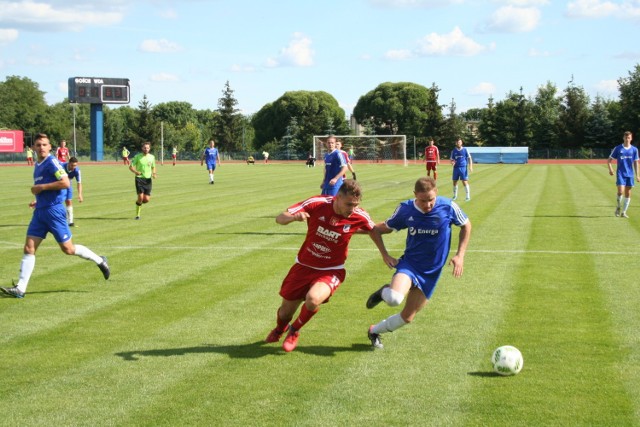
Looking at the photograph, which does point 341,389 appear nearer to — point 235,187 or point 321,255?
point 321,255

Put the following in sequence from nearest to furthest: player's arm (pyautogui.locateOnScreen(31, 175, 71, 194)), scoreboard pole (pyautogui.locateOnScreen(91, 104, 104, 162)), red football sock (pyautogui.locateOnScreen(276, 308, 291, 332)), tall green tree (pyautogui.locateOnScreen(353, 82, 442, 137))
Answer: red football sock (pyautogui.locateOnScreen(276, 308, 291, 332))
player's arm (pyautogui.locateOnScreen(31, 175, 71, 194))
scoreboard pole (pyautogui.locateOnScreen(91, 104, 104, 162))
tall green tree (pyautogui.locateOnScreen(353, 82, 442, 137))

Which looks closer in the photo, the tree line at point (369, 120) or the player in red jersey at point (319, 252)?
the player in red jersey at point (319, 252)

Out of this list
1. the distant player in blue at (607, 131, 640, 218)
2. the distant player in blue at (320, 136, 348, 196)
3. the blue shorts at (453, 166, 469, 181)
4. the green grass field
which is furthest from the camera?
the blue shorts at (453, 166, 469, 181)

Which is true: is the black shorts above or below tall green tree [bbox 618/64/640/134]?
below

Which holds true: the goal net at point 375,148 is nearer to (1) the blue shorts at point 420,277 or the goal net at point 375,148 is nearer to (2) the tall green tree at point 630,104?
(2) the tall green tree at point 630,104

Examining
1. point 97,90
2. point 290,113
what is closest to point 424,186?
point 97,90

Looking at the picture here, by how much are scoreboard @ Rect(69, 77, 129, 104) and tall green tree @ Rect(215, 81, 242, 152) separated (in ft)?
90.2

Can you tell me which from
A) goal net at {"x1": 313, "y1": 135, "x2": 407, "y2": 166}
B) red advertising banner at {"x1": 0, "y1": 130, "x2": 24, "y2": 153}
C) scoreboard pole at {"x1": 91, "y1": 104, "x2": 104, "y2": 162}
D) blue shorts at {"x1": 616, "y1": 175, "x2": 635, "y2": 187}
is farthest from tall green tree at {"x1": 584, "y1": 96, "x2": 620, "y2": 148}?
blue shorts at {"x1": 616, "y1": 175, "x2": 635, "y2": 187}

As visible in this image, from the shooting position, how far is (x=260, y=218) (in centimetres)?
2058

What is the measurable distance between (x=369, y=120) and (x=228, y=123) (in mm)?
21404

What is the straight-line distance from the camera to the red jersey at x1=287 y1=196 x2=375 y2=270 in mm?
7480

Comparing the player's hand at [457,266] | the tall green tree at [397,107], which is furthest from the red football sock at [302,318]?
the tall green tree at [397,107]

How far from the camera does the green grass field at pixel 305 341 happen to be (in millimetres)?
5953

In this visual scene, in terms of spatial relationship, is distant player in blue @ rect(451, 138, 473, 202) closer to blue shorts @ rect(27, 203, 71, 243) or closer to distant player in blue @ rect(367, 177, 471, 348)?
blue shorts @ rect(27, 203, 71, 243)
